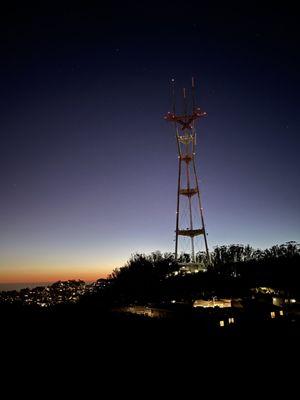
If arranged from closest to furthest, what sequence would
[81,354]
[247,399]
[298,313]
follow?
[247,399]
[81,354]
[298,313]

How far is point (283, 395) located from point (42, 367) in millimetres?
10378

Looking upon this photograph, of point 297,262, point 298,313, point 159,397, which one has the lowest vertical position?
point 159,397

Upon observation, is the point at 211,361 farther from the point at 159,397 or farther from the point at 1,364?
the point at 1,364

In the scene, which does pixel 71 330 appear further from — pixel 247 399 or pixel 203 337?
pixel 247 399

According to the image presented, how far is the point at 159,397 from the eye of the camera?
12.0 metres

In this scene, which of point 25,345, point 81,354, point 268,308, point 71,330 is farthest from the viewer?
point 268,308

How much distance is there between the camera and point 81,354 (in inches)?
674

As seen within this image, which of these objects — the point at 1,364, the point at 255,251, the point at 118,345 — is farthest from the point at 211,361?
the point at 255,251

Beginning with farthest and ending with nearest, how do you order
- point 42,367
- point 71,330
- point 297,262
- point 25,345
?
1. point 297,262
2. point 71,330
3. point 25,345
4. point 42,367

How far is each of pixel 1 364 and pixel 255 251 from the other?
6544cm

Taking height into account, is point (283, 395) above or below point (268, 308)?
below

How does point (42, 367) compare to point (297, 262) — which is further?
point (297, 262)

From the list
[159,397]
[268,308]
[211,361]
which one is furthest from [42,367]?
[268,308]

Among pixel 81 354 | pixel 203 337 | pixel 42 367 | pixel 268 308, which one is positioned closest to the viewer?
pixel 42 367
